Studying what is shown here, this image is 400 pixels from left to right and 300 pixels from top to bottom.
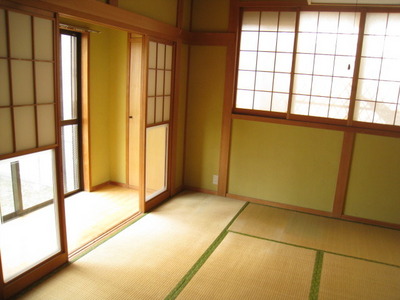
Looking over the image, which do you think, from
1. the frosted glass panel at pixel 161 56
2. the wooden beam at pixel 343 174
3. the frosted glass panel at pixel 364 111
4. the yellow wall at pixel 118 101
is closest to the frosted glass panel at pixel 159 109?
the frosted glass panel at pixel 161 56

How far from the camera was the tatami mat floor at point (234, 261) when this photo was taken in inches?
116

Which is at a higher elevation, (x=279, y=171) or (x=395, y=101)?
(x=395, y=101)

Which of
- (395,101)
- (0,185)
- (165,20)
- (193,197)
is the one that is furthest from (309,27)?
(0,185)

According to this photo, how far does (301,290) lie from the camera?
9.89 feet

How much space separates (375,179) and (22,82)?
4024mm

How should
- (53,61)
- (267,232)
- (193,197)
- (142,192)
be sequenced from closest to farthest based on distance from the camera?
(53,61) → (267,232) → (142,192) → (193,197)

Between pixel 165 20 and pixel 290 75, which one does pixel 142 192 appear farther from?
pixel 290 75

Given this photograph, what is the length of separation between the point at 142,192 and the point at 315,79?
2640mm

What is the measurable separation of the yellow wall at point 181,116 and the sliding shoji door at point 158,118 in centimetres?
26

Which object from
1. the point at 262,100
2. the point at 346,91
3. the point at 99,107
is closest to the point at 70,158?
the point at 99,107

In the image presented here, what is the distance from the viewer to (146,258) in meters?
3.39

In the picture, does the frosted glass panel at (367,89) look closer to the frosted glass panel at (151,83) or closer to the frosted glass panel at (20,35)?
the frosted glass panel at (151,83)

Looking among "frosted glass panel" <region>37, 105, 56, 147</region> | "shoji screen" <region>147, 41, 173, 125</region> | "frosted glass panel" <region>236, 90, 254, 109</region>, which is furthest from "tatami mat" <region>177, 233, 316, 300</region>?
"frosted glass panel" <region>236, 90, 254, 109</region>

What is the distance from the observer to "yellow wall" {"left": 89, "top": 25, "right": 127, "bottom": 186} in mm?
4941
